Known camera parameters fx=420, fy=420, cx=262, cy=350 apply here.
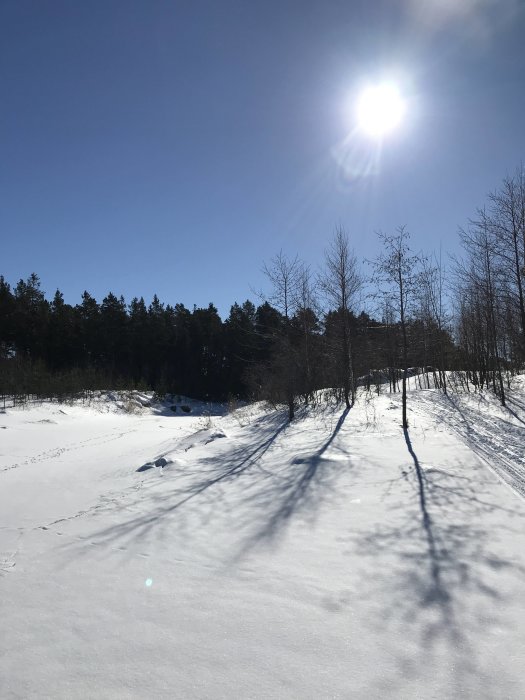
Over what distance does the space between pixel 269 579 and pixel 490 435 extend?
896 centimetres

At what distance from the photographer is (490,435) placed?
421 inches

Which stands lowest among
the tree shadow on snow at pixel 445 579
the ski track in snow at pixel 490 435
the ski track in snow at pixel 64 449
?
the ski track in snow at pixel 64 449

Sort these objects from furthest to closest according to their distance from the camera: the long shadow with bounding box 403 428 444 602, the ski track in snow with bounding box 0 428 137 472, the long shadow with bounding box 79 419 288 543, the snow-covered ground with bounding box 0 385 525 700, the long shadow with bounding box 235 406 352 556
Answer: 1. the ski track in snow with bounding box 0 428 137 472
2. the long shadow with bounding box 79 419 288 543
3. the long shadow with bounding box 235 406 352 556
4. the long shadow with bounding box 403 428 444 602
5. the snow-covered ground with bounding box 0 385 525 700

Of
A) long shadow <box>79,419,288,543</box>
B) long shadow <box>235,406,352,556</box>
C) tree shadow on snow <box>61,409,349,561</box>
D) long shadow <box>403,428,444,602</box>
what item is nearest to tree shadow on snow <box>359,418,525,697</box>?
long shadow <box>403,428,444,602</box>

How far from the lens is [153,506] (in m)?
5.97

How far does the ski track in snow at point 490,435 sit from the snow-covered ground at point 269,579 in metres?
0.12

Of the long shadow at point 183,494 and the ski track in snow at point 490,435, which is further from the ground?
the ski track in snow at point 490,435

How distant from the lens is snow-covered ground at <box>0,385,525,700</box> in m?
2.60

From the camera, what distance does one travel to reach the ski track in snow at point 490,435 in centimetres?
723

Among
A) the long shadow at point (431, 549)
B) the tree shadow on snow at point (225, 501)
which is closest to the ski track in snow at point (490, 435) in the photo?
the long shadow at point (431, 549)

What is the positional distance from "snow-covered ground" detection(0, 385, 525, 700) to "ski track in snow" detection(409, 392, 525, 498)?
0.12 m

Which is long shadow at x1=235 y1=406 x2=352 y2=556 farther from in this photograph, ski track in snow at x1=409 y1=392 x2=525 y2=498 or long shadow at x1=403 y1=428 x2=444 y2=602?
ski track in snow at x1=409 y1=392 x2=525 y2=498

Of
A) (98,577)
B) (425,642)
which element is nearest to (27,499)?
(98,577)

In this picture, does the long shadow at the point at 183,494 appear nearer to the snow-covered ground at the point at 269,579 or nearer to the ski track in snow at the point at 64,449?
the snow-covered ground at the point at 269,579
